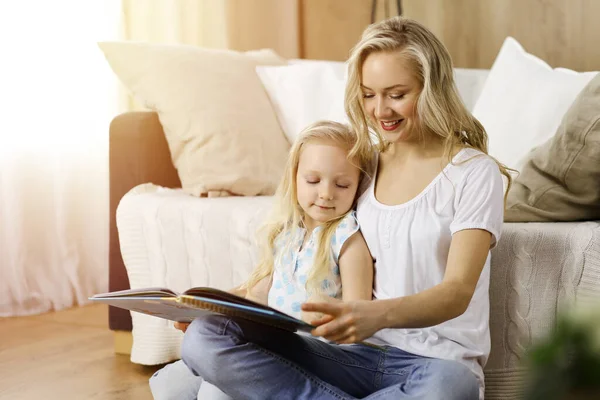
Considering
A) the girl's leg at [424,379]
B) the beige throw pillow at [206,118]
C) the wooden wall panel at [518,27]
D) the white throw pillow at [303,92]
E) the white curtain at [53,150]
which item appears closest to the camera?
the girl's leg at [424,379]

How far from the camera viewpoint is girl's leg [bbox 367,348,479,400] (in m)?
1.20

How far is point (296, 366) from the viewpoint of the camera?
1.29 m

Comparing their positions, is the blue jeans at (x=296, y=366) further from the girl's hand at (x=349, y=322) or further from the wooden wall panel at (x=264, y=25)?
the wooden wall panel at (x=264, y=25)

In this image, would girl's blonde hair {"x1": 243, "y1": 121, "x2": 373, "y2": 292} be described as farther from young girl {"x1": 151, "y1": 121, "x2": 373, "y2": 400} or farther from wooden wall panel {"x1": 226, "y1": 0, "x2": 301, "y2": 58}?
wooden wall panel {"x1": 226, "y1": 0, "x2": 301, "y2": 58}

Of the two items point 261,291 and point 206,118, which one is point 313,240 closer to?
point 261,291

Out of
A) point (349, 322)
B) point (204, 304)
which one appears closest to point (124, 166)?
point (204, 304)

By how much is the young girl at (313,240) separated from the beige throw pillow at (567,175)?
342 millimetres

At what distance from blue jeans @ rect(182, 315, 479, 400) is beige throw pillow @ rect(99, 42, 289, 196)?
85 cm

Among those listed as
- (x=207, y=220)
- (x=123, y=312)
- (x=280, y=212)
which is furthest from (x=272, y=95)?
(x=280, y=212)

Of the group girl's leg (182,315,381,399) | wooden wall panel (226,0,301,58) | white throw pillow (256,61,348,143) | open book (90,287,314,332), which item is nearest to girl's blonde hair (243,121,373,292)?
girl's leg (182,315,381,399)

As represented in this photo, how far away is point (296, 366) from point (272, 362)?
0.04 m

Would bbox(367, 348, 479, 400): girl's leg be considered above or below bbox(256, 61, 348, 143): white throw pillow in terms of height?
below

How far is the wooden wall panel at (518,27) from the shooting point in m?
2.50

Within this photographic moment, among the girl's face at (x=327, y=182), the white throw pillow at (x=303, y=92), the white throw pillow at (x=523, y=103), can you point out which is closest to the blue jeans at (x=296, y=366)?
the girl's face at (x=327, y=182)
